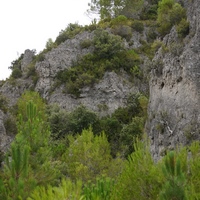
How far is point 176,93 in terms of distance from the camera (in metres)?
18.7

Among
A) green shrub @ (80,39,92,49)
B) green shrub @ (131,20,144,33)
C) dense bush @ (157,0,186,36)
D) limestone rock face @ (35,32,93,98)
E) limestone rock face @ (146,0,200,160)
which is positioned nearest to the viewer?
limestone rock face @ (146,0,200,160)

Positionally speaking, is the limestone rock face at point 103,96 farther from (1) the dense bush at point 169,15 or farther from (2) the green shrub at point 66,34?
(1) the dense bush at point 169,15

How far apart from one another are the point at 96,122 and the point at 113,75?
285 inches

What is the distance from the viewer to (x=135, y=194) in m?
9.28

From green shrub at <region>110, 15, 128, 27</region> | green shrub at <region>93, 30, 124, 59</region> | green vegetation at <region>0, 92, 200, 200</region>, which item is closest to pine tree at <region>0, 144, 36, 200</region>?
green vegetation at <region>0, 92, 200, 200</region>

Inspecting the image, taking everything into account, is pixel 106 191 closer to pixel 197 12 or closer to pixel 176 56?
pixel 176 56

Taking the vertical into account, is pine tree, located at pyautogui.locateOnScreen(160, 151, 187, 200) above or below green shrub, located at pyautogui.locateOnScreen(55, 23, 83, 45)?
below

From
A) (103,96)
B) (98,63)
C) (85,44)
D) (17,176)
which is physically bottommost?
(17,176)

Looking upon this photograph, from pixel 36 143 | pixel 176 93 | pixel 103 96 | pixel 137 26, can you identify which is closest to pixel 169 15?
pixel 176 93

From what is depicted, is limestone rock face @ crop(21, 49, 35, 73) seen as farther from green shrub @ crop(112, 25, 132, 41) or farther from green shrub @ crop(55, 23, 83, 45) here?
green shrub @ crop(112, 25, 132, 41)

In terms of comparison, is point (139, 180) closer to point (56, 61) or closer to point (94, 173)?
point (94, 173)

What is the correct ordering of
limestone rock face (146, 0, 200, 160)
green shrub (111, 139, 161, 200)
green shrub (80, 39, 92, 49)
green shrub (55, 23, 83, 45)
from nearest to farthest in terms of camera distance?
green shrub (111, 139, 161, 200) < limestone rock face (146, 0, 200, 160) < green shrub (80, 39, 92, 49) < green shrub (55, 23, 83, 45)

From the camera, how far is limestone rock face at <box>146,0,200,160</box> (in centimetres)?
1712

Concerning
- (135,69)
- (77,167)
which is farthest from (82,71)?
(77,167)
